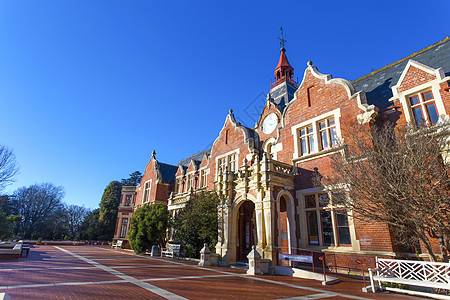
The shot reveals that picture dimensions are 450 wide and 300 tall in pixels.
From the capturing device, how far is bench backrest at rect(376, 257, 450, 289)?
6934 mm

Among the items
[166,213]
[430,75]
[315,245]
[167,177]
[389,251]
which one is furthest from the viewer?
[167,177]

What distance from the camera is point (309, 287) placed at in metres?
8.36

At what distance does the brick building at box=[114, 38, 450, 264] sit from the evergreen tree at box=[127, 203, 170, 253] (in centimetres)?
715

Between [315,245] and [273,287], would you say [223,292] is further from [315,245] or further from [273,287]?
[315,245]

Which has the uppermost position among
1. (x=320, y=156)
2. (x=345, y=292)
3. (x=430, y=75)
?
(x=430, y=75)

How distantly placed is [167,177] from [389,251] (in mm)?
26212

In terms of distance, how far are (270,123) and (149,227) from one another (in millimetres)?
12818

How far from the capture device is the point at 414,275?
792 cm

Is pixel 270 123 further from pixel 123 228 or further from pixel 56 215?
pixel 56 215

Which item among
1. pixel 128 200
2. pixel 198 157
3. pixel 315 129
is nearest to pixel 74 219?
pixel 128 200

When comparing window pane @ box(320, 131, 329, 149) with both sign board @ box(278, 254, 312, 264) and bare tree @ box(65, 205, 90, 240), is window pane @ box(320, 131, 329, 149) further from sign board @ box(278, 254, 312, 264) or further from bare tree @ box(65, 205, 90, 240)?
bare tree @ box(65, 205, 90, 240)

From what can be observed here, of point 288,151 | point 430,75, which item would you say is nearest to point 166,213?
point 288,151

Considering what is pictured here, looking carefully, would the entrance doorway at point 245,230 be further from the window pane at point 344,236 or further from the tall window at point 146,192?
the tall window at point 146,192

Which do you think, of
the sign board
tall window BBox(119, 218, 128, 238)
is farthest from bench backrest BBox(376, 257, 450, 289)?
tall window BBox(119, 218, 128, 238)
